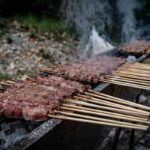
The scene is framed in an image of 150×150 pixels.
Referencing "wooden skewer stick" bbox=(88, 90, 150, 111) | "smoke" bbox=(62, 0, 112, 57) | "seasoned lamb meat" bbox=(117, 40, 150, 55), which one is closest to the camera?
"wooden skewer stick" bbox=(88, 90, 150, 111)

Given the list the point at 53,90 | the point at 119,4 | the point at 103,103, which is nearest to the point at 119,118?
the point at 103,103

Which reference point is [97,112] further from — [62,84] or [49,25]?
[49,25]

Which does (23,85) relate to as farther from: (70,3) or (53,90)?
(70,3)

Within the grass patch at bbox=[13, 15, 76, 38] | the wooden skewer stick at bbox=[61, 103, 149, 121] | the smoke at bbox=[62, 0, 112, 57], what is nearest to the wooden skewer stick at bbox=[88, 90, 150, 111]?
the wooden skewer stick at bbox=[61, 103, 149, 121]

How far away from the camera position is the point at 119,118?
3.50 m

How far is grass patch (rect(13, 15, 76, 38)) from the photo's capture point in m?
13.8

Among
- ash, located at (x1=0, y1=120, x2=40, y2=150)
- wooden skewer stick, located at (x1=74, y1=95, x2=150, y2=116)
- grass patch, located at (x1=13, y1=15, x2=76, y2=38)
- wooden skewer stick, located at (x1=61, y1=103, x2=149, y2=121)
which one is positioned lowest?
ash, located at (x1=0, y1=120, x2=40, y2=150)

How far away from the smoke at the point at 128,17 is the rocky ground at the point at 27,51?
111 inches

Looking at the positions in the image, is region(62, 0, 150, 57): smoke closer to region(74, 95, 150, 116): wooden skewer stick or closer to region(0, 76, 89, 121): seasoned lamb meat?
region(0, 76, 89, 121): seasoned lamb meat

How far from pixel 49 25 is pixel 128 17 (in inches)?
165

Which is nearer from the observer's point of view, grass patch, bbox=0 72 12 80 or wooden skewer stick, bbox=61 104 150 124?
wooden skewer stick, bbox=61 104 150 124

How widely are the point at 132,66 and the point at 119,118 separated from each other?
2.61 metres

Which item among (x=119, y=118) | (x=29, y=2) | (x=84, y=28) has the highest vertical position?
(x=29, y=2)

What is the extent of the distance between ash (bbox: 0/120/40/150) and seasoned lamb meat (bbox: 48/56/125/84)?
123 cm
